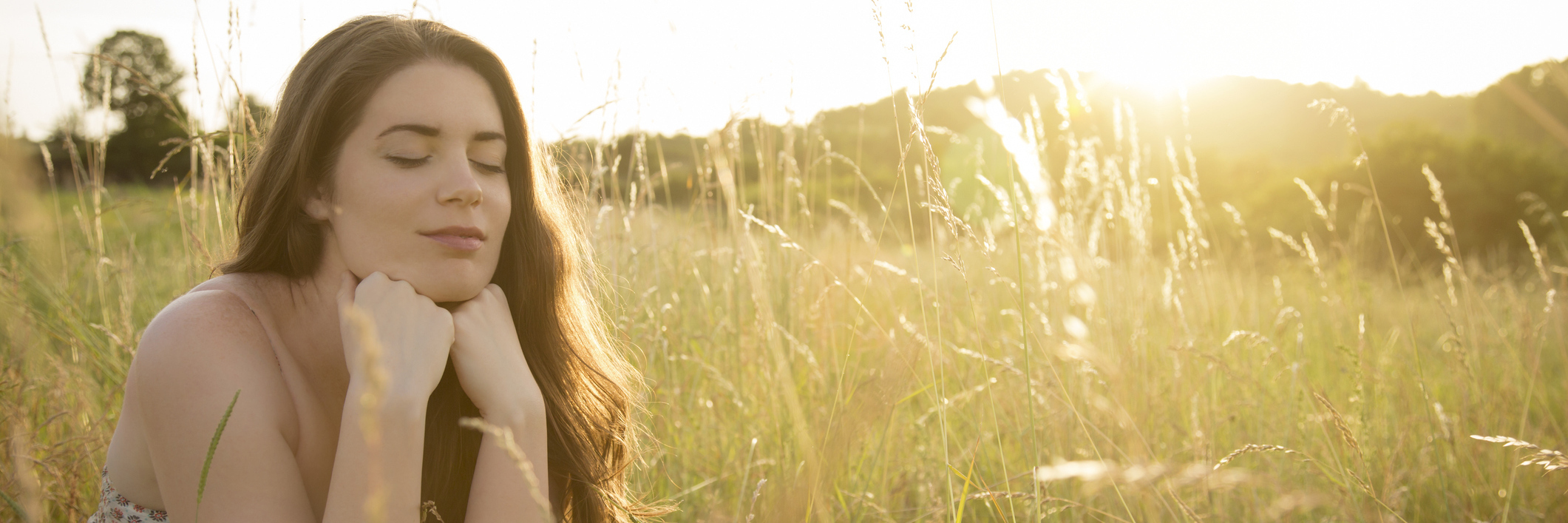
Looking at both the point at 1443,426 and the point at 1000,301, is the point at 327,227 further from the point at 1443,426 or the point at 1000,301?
the point at 1000,301

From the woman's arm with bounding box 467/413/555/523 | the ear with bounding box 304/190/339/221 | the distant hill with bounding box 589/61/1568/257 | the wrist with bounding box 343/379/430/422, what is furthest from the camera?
the distant hill with bounding box 589/61/1568/257

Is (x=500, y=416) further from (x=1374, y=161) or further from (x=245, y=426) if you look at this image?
(x=1374, y=161)

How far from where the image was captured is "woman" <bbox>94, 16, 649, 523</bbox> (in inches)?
38.6

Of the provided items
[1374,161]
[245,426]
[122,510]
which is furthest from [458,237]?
[1374,161]

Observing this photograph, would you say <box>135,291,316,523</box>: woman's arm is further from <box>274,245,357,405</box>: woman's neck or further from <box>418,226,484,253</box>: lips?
<box>418,226,484,253</box>: lips

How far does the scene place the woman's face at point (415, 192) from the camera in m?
1.20

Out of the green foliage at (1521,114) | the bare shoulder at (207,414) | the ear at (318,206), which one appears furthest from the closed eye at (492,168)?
the green foliage at (1521,114)

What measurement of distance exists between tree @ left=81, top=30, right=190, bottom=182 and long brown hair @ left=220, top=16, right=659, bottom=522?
44cm

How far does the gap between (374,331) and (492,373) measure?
0.21m

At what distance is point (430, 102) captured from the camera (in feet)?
4.10

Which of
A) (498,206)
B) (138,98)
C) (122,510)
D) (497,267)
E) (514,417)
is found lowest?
(122,510)

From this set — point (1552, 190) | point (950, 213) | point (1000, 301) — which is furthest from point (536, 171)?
point (1552, 190)

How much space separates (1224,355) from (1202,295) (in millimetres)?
275

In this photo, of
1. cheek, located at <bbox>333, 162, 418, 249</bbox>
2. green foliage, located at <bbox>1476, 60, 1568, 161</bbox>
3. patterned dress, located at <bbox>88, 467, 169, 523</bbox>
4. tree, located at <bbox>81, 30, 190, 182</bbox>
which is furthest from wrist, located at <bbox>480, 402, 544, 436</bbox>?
green foliage, located at <bbox>1476, 60, 1568, 161</bbox>
